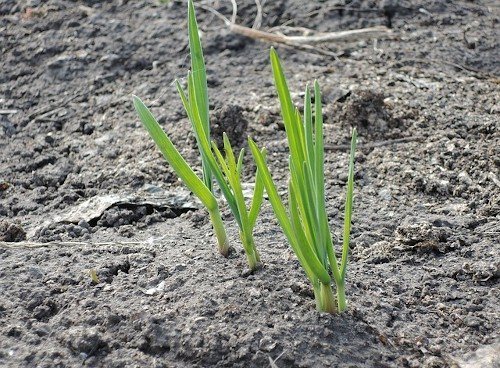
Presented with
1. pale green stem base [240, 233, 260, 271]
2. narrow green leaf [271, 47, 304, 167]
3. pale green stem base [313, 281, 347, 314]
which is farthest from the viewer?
pale green stem base [240, 233, 260, 271]

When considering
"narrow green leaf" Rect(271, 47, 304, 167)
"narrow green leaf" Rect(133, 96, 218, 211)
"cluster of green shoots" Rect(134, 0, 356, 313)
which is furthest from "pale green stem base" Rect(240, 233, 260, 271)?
"narrow green leaf" Rect(271, 47, 304, 167)

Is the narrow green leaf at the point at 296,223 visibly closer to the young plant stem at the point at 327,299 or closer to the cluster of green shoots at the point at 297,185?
the cluster of green shoots at the point at 297,185

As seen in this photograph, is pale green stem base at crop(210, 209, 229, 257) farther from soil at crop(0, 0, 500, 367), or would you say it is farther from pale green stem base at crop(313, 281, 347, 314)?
pale green stem base at crop(313, 281, 347, 314)

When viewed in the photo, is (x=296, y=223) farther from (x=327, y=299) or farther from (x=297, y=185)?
(x=327, y=299)

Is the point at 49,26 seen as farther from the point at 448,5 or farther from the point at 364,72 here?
the point at 448,5

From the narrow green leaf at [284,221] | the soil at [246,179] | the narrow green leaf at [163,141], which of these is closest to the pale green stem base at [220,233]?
the soil at [246,179]

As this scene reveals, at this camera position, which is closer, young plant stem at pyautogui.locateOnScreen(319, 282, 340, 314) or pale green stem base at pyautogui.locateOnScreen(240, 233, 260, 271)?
young plant stem at pyautogui.locateOnScreen(319, 282, 340, 314)

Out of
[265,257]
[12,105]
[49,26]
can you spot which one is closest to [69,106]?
[12,105]

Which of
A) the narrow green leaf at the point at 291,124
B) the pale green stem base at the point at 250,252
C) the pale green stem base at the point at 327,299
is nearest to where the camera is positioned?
the narrow green leaf at the point at 291,124
